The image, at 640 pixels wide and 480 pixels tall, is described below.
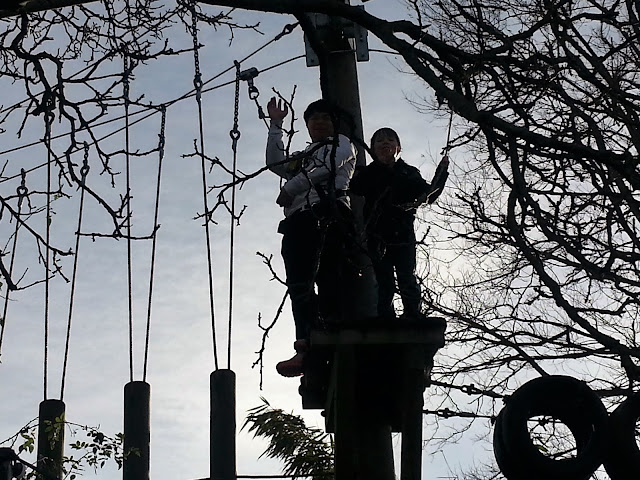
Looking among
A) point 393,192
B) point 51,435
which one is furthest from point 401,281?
point 51,435

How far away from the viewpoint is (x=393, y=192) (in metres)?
4.57

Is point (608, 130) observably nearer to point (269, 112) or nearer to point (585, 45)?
point (585, 45)

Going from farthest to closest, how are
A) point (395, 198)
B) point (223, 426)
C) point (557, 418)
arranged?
1. point (223, 426)
2. point (395, 198)
3. point (557, 418)

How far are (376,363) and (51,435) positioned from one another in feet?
10.5

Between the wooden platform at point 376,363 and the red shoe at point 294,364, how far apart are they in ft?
0.42

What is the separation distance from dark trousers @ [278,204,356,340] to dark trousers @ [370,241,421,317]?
0.47ft

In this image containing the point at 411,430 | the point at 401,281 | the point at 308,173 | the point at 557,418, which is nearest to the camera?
the point at 557,418

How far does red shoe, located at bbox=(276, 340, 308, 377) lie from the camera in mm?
4363

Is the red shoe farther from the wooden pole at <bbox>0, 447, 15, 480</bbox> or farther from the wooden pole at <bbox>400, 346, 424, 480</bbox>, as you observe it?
the wooden pole at <bbox>0, 447, 15, 480</bbox>

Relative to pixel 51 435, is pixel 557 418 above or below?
below

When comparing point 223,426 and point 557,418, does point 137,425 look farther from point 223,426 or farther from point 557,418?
point 557,418

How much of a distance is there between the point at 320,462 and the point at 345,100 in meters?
4.52

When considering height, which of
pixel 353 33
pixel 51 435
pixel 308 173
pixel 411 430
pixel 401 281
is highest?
pixel 353 33

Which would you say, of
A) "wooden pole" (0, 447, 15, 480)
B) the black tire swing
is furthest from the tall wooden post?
the black tire swing
